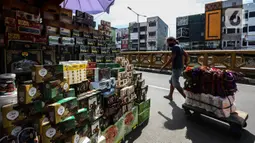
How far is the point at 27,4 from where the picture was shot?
277 centimetres

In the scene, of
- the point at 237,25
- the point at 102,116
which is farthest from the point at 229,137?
the point at 237,25

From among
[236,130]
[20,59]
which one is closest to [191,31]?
[236,130]

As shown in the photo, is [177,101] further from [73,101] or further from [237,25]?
[237,25]

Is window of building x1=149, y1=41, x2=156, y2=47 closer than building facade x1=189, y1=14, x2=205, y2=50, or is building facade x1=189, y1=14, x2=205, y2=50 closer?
building facade x1=189, y1=14, x2=205, y2=50

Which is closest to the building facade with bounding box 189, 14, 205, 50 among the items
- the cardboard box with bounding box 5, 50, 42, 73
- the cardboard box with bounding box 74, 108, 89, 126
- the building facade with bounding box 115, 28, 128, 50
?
the building facade with bounding box 115, 28, 128, 50

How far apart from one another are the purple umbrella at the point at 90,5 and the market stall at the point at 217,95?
2.84m

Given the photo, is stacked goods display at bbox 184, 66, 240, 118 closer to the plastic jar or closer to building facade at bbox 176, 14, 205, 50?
the plastic jar

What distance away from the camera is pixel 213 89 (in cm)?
294

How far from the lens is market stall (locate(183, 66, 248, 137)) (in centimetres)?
280

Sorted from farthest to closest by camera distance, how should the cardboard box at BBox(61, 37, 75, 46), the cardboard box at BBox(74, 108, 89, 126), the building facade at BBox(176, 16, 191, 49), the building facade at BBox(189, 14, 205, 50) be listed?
1. the building facade at BBox(176, 16, 191, 49)
2. the building facade at BBox(189, 14, 205, 50)
3. the cardboard box at BBox(61, 37, 75, 46)
4. the cardboard box at BBox(74, 108, 89, 126)

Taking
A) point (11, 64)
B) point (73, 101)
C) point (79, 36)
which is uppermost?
point (79, 36)

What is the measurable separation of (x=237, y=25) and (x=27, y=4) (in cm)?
4431

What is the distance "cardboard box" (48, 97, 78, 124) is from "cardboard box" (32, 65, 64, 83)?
0.25 meters

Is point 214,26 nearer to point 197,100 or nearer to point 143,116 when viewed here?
point 197,100
